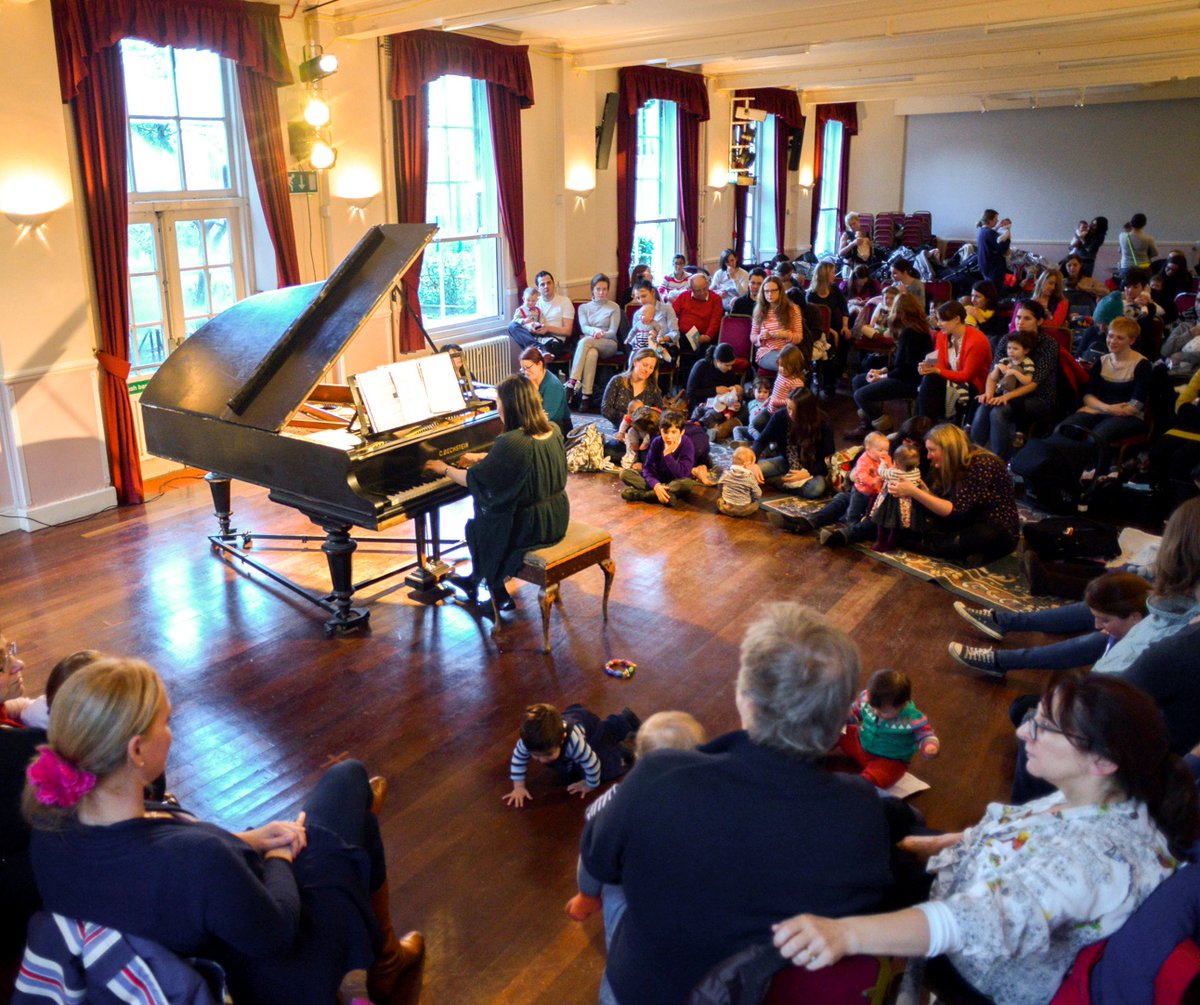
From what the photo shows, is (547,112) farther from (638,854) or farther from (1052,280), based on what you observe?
(638,854)

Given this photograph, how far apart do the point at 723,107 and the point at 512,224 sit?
4940mm

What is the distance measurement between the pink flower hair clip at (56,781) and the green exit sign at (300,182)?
623 centimetres

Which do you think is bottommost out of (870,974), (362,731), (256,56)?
(362,731)

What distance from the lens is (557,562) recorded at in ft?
14.8

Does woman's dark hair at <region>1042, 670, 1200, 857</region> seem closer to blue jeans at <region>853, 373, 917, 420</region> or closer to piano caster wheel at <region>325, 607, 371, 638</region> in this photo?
piano caster wheel at <region>325, 607, 371, 638</region>

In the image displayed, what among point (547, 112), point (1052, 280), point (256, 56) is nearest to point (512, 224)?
point (547, 112)

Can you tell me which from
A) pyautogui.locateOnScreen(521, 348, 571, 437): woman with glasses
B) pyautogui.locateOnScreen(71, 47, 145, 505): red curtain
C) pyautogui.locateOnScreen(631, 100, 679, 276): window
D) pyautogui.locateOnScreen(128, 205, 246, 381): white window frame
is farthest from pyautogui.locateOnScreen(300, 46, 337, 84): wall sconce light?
pyautogui.locateOnScreen(631, 100, 679, 276): window

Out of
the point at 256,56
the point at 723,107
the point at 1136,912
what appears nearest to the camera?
the point at 1136,912

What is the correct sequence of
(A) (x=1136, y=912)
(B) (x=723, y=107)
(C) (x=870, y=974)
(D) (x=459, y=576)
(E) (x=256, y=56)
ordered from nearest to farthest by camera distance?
(C) (x=870, y=974) → (A) (x=1136, y=912) → (D) (x=459, y=576) → (E) (x=256, y=56) → (B) (x=723, y=107)

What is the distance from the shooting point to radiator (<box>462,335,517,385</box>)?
9359 mm

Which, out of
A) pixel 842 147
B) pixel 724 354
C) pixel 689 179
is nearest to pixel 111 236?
pixel 724 354

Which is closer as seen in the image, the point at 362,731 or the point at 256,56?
the point at 362,731

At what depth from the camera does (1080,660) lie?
157 inches

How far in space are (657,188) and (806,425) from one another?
22.1 feet
